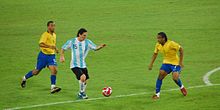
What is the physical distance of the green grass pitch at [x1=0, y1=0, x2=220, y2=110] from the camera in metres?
20.3

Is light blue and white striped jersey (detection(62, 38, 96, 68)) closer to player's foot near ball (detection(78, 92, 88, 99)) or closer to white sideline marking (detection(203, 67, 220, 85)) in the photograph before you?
player's foot near ball (detection(78, 92, 88, 99))

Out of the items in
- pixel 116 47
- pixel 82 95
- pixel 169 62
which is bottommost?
pixel 82 95

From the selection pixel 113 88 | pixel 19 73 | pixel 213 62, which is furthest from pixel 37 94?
pixel 213 62

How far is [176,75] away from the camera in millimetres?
19859

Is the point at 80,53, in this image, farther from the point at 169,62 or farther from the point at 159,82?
the point at 169,62

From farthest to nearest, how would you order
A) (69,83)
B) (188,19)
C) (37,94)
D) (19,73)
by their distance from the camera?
(188,19) < (19,73) < (69,83) < (37,94)

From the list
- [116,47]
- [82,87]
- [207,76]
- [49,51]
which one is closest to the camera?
[82,87]

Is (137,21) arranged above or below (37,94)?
above

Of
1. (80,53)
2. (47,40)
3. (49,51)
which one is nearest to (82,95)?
(80,53)

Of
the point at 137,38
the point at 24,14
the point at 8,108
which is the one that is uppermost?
the point at 24,14

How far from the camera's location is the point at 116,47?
3102 centimetres

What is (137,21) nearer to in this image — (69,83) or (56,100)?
(69,83)

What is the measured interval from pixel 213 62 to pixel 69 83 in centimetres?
686

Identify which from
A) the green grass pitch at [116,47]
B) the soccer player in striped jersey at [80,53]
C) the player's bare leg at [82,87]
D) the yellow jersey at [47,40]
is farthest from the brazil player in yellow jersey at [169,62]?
the yellow jersey at [47,40]
